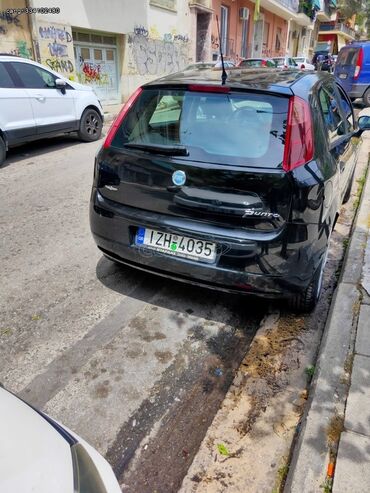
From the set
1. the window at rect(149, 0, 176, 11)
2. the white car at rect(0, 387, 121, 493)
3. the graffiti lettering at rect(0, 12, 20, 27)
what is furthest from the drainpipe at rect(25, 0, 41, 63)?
the white car at rect(0, 387, 121, 493)

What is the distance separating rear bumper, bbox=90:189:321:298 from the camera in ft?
8.65

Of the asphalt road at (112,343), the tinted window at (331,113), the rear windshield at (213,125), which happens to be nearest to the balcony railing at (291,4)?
the tinted window at (331,113)

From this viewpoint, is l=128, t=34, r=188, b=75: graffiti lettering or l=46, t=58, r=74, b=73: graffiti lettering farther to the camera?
l=128, t=34, r=188, b=75: graffiti lettering

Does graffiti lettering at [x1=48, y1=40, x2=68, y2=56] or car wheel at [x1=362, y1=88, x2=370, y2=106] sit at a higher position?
graffiti lettering at [x1=48, y1=40, x2=68, y2=56]

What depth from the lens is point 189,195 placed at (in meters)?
2.74

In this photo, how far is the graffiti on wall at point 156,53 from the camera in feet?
52.1

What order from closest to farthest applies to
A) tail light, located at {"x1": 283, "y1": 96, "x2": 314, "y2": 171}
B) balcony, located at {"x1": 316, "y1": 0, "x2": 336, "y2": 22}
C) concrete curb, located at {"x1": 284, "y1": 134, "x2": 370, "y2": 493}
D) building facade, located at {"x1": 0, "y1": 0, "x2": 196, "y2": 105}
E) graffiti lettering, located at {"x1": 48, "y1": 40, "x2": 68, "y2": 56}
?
concrete curb, located at {"x1": 284, "y1": 134, "x2": 370, "y2": 493}
tail light, located at {"x1": 283, "y1": 96, "x2": 314, "y2": 171}
building facade, located at {"x1": 0, "y1": 0, "x2": 196, "y2": 105}
graffiti lettering, located at {"x1": 48, "y1": 40, "x2": 68, "y2": 56}
balcony, located at {"x1": 316, "y1": 0, "x2": 336, "y2": 22}

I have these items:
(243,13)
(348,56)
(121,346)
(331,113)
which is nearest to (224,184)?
(121,346)

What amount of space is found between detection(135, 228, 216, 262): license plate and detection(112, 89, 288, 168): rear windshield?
55 centimetres

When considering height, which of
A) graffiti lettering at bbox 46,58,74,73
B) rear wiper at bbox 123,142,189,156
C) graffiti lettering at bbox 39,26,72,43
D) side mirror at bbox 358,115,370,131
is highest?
Answer: graffiti lettering at bbox 39,26,72,43

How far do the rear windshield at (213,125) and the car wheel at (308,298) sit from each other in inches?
37.8

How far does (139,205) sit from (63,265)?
139 centimetres

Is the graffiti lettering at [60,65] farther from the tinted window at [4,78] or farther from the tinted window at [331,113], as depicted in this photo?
the tinted window at [331,113]

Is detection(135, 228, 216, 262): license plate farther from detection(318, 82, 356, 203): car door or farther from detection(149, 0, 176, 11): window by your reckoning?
detection(149, 0, 176, 11): window
